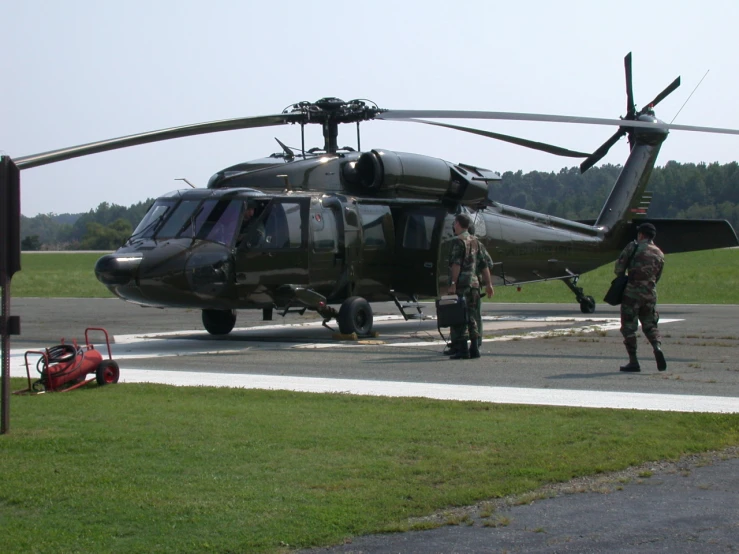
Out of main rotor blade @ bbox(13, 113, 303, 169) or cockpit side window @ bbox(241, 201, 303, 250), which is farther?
cockpit side window @ bbox(241, 201, 303, 250)

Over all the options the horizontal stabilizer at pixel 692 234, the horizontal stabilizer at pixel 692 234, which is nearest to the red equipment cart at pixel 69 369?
the horizontal stabilizer at pixel 692 234

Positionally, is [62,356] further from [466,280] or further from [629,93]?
[629,93]

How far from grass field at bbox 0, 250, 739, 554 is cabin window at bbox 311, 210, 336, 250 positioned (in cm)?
629

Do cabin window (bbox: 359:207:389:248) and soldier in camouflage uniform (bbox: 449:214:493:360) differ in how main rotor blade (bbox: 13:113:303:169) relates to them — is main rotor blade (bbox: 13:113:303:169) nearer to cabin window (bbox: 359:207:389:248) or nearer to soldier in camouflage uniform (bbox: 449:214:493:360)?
cabin window (bbox: 359:207:389:248)

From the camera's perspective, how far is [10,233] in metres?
7.14

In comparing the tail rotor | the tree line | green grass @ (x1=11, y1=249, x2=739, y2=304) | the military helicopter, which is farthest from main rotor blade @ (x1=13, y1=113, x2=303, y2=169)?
the tree line

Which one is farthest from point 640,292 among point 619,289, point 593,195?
point 593,195

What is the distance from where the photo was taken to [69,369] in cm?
1006

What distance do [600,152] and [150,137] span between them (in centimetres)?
1124

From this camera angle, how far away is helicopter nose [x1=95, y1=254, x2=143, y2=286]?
45.5ft

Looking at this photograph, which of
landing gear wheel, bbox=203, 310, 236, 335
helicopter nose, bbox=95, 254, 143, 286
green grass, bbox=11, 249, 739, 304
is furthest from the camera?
green grass, bbox=11, 249, 739, 304

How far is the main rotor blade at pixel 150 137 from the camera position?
10859 millimetres

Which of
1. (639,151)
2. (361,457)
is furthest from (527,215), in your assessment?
(361,457)

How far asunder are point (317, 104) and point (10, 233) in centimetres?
984
